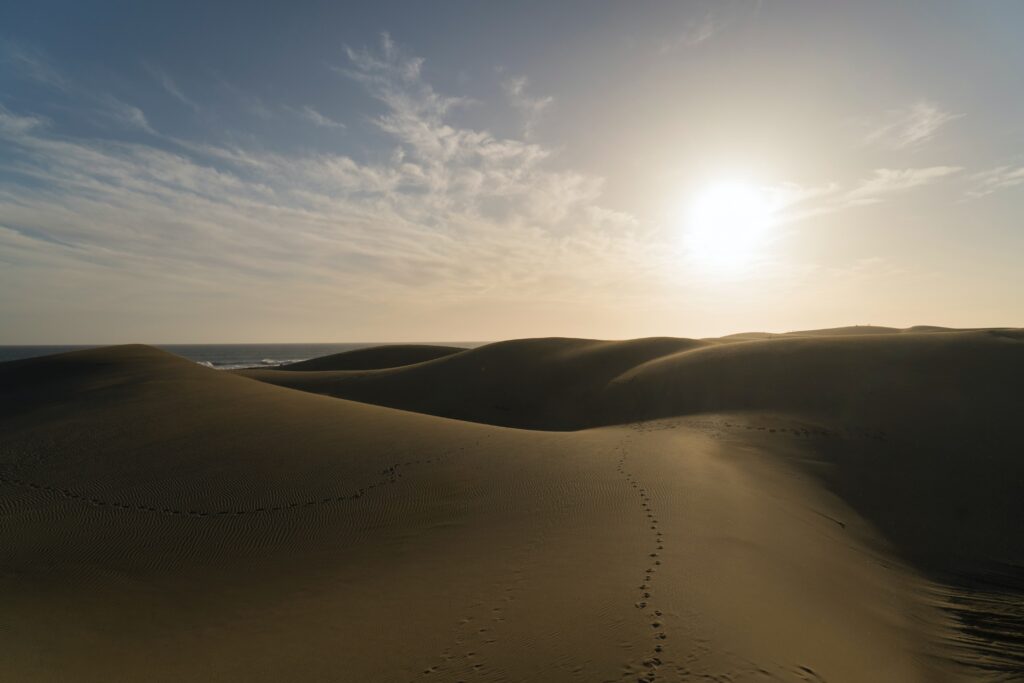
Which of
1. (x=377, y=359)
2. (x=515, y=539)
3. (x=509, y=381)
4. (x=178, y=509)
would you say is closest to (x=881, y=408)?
(x=515, y=539)

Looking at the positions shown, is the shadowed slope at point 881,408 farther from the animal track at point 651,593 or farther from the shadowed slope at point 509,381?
the animal track at point 651,593

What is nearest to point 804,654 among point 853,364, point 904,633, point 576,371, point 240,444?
point 904,633

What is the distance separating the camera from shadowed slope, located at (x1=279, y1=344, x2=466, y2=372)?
55531 millimetres

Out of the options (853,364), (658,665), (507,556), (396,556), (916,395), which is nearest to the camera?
(658,665)

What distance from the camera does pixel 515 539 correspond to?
7.72m

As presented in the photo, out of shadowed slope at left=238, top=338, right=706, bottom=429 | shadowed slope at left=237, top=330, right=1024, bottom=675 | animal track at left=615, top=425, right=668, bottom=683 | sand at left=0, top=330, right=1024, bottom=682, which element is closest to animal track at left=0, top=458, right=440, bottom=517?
sand at left=0, top=330, right=1024, bottom=682

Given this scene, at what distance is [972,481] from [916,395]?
19.4 feet

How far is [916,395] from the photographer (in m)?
16.1

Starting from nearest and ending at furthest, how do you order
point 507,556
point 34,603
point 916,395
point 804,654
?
point 804,654 → point 34,603 → point 507,556 → point 916,395

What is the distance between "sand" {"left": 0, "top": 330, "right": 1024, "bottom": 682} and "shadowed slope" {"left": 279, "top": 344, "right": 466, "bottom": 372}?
123 ft

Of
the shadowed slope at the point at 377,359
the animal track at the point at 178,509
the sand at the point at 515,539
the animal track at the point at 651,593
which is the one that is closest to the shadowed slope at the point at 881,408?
the sand at the point at 515,539

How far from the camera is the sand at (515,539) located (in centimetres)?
505

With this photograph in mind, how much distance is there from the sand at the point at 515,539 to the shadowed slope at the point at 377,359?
123ft

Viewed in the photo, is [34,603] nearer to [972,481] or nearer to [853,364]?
[972,481]
